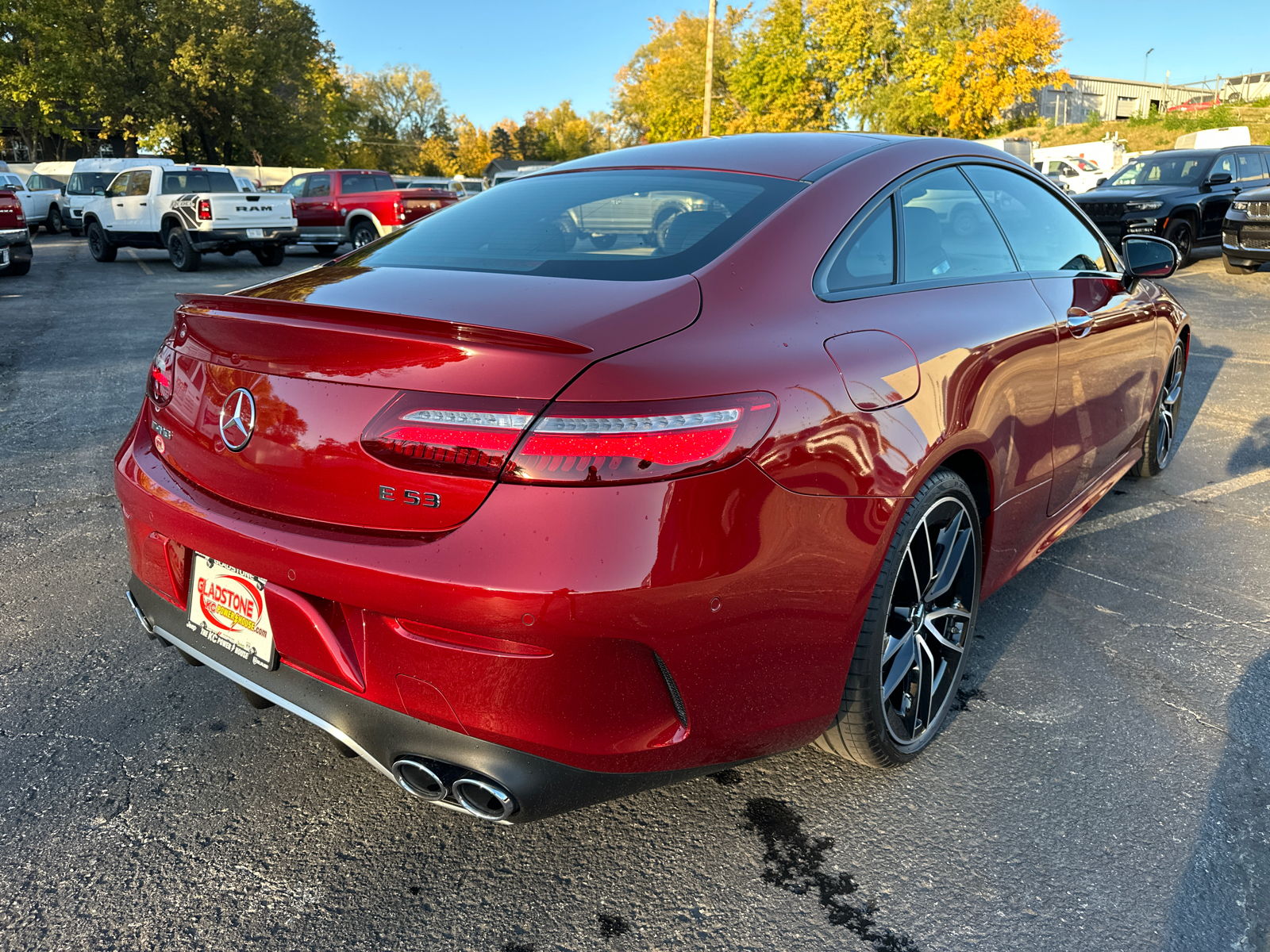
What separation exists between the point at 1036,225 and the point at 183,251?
16.4 meters

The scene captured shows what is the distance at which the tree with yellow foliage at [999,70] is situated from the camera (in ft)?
149

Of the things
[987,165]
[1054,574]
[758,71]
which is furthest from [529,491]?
[758,71]

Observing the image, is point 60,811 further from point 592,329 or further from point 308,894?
point 592,329

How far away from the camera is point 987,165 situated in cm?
317

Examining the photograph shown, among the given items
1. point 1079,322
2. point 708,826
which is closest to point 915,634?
point 708,826

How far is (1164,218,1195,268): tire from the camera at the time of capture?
1432 centimetres

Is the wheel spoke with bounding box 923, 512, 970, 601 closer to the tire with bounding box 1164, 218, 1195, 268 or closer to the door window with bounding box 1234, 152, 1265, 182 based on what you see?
the tire with bounding box 1164, 218, 1195, 268

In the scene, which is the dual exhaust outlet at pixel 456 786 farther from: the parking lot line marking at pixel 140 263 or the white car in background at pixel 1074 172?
the white car in background at pixel 1074 172

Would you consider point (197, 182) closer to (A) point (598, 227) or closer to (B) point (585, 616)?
(A) point (598, 227)

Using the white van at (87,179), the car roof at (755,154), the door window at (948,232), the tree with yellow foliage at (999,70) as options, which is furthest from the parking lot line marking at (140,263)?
the tree with yellow foliage at (999,70)

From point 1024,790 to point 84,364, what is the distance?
26.3 ft

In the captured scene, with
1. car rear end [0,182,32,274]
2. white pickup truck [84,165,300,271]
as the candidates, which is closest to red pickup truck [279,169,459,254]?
white pickup truck [84,165,300,271]

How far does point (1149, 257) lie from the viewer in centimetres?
402

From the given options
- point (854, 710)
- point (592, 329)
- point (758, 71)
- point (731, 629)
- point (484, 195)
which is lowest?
point (854, 710)
